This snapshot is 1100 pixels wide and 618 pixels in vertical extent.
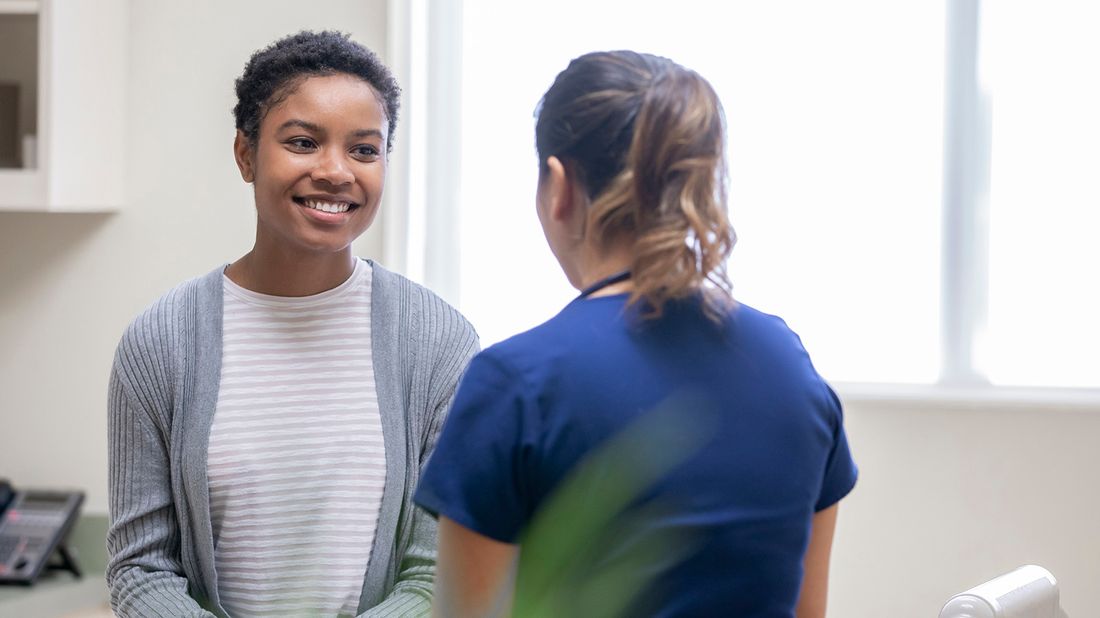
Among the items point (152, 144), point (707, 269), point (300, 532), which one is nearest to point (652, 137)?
point (707, 269)

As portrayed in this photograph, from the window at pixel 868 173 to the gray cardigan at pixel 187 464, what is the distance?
1.02 meters

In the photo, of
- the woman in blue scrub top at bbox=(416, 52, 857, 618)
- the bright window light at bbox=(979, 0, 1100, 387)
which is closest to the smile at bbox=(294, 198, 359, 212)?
the woman in blue scrub top at bbox=(416, 52, 857, 618)

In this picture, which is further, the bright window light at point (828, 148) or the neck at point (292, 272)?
the bright window light at point (828, 148)

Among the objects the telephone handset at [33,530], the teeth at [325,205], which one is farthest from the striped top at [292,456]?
the telephone handset at [33,530]

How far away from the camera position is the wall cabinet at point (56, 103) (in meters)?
2.22

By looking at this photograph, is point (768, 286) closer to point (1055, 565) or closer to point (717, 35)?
point (717, 35)

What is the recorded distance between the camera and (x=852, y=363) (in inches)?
87.3

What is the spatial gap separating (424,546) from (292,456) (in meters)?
0.18

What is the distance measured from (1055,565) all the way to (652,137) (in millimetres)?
1539

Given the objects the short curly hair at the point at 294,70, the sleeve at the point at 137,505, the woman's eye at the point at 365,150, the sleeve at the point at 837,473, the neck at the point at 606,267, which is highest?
the short curly hair at the point at 294,70

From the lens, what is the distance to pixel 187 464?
4.13ft

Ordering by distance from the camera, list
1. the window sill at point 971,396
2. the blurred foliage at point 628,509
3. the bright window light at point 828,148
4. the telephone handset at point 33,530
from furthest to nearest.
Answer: the telephone handset at point 33,530, the bright window light at point 828,148, the window sill at point 971,396, the blurred foliage at point 628,509

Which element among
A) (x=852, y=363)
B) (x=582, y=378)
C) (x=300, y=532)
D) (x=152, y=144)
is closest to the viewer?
(x=582, y=378)

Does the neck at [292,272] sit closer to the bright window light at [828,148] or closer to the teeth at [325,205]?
the teeth at [325,205]
